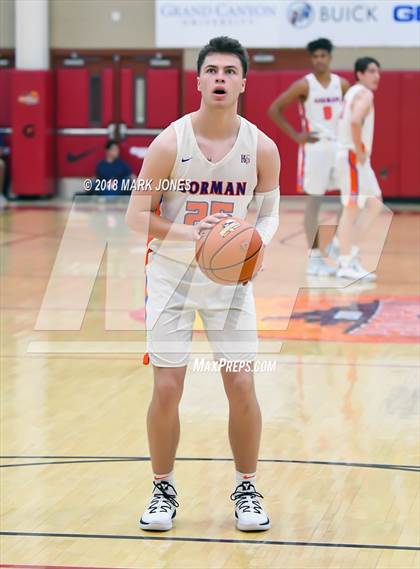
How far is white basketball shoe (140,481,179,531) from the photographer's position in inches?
158

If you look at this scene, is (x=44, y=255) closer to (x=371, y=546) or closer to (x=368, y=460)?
(x=368, y=460)

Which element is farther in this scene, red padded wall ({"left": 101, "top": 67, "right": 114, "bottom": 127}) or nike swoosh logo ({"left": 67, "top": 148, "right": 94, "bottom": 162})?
nike swoosh logo ({"left": 67, "top": 148, "right": 94, "bottom": 162})

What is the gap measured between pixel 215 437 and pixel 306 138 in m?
5.48

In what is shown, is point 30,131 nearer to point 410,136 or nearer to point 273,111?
point 410,136

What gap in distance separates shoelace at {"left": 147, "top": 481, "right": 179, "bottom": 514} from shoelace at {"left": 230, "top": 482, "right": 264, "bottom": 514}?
211 millimetres

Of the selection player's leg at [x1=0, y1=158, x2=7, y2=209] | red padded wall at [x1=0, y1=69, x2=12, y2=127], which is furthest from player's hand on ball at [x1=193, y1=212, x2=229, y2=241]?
red padded wall at [x1=0, y1=69, x2=12, y2=127]

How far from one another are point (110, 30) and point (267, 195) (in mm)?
13935

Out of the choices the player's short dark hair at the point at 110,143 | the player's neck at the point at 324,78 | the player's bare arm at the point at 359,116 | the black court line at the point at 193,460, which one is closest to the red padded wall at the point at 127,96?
the player's short dark hair at the point at 110,143

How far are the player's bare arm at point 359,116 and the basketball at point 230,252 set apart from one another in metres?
5.95

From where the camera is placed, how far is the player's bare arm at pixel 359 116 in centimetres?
966

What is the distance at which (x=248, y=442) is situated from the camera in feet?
13.4

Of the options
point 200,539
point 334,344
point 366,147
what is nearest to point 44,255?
point 366,147

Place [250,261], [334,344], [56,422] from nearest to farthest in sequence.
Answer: [250,261] → [56,422] → [334,344]

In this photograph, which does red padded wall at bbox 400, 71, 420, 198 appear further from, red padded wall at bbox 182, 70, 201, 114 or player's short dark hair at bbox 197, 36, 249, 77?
player's short dark hair at bbox 197, 36, 249, 77
